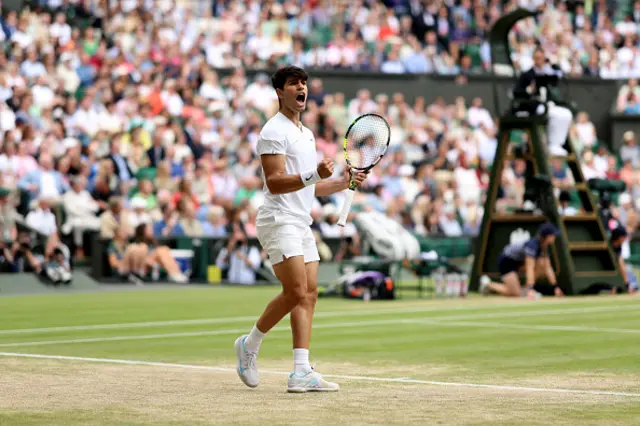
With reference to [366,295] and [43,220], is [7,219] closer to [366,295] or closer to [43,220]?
[43,220]

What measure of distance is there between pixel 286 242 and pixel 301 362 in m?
0.83

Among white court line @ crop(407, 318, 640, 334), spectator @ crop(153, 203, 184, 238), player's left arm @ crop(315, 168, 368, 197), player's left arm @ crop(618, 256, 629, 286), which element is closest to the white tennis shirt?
player's left arm @ crop(315, 168, 368, 197)

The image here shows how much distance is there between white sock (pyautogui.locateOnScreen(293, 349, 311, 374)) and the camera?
8.98 meters

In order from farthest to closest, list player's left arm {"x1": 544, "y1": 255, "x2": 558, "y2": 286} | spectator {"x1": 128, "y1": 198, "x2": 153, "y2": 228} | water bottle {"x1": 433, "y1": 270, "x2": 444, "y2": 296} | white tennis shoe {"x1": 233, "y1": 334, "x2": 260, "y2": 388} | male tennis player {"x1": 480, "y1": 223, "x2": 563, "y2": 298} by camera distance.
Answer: spectator {"x1": 128, "y1": 198, "x2": 153, "y2": 228} → water bottle {"x1": 433, "y1": 270, "x2": 444, "y2": 296} → player's left arm {"x1": 544, "y1": 255, "x2": 558, "y2": 286} → male tennis player {"x1": 480, "y1": 223, "x2": 563, "y2": 298} → white tennis shoe {"x1": 233, "y1": 334, "x2": 260, "y2": 388}

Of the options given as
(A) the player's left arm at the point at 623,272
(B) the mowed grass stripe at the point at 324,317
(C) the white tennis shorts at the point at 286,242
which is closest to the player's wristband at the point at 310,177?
(C) the white tennis shorts at the point at 286,242

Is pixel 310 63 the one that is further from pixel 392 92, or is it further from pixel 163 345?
pixel 163 345

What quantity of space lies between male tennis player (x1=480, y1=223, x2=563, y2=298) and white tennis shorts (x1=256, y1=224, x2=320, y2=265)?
11294 millimetres

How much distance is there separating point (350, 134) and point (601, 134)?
2745 cm

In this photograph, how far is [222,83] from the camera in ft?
94.0

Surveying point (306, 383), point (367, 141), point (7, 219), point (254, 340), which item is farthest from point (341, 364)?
point (7, 219)

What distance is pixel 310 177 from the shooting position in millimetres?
8773

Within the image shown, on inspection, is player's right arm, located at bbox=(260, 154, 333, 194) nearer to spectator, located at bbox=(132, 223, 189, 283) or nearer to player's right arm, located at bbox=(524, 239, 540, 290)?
player's right arm, located at bbox=(524, 239, 540, 290)

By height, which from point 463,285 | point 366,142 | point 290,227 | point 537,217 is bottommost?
point 463,285

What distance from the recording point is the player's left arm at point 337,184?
8812 mm
